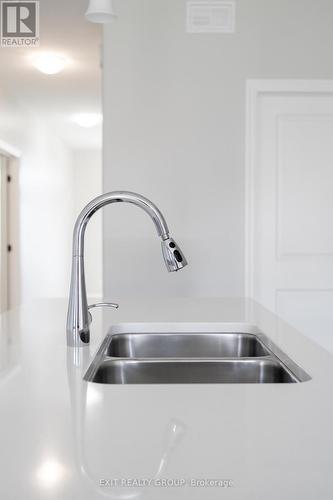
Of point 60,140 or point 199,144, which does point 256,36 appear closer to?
point 199,144

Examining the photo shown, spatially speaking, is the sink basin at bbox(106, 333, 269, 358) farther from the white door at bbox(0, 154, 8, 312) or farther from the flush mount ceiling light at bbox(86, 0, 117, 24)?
the white door at bbox(0, 154, 8, 312)

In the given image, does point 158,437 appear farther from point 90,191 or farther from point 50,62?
point 90,191

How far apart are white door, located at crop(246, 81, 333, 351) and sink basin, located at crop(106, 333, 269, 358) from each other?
6.31 feet

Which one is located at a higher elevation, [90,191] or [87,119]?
[87,119]

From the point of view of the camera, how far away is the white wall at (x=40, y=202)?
7093 millimetres

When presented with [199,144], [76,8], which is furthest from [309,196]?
[76,8]

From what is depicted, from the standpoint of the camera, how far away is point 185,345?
171 centimetres

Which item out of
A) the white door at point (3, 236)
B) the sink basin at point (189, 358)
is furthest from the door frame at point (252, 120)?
the white door at point (3, 236)

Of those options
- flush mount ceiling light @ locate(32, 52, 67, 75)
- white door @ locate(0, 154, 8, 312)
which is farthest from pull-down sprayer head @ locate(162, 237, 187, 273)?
white door @ locate(0, 154, 8, 312)

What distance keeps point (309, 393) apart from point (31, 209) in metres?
6.95

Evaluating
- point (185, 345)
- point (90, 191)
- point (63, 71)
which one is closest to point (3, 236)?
point (63, 71)

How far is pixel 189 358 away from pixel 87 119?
23.6ft

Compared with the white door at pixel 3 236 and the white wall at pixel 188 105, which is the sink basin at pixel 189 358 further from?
the white door at pixel 3 236

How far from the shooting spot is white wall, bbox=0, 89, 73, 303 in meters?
7.09
